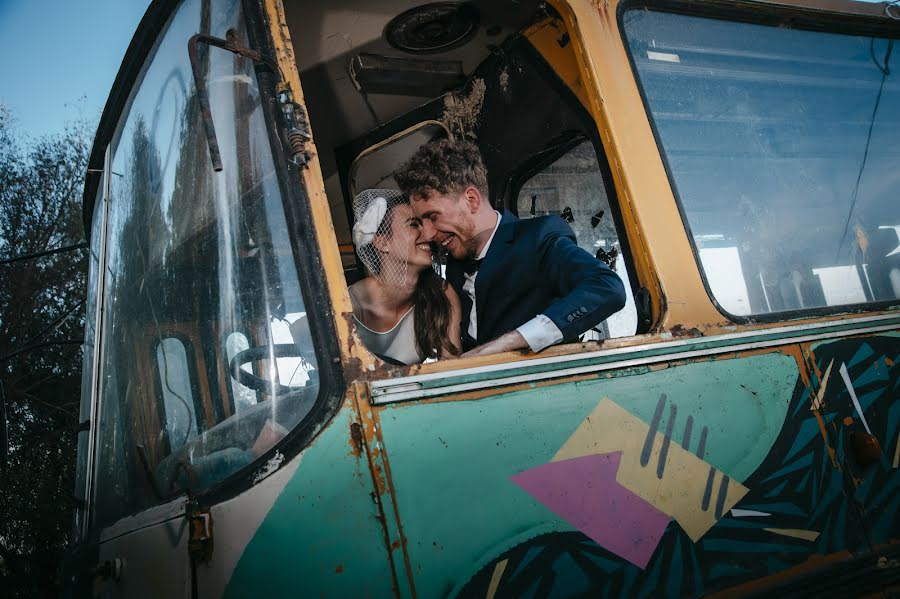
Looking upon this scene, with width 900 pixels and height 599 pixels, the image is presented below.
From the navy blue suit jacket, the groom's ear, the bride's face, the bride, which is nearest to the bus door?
the navy blue suit jacket

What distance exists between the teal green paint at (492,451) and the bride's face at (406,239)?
1.17 meters

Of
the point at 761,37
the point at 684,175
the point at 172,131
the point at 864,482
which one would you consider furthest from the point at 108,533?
the point at 761,37

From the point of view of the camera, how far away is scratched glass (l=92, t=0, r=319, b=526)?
1367 mm

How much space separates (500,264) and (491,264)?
0.04m

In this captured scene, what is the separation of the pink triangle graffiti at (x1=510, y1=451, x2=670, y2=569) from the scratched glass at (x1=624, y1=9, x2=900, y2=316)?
0.66m

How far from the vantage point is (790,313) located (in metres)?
1.89

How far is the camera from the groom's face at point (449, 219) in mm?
2457

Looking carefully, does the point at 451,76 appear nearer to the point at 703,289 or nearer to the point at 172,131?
the point at 172,131

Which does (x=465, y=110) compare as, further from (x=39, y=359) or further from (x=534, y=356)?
(x=39, y=359)

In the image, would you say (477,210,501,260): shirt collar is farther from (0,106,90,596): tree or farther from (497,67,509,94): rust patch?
(0,106,90,596): tree

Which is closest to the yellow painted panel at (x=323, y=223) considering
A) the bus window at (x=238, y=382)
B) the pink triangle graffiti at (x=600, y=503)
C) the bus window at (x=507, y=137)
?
the bus window at (x=238, y=382)

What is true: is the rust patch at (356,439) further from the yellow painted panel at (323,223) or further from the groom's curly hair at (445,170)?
the groom's curly hair at (445,170)

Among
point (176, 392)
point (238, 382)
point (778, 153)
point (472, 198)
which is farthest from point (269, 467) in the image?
point (778, 153)

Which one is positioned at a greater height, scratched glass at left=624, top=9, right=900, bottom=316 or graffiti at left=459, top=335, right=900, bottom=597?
scratched glass at left=624, top=9, right=900, bottom=316
